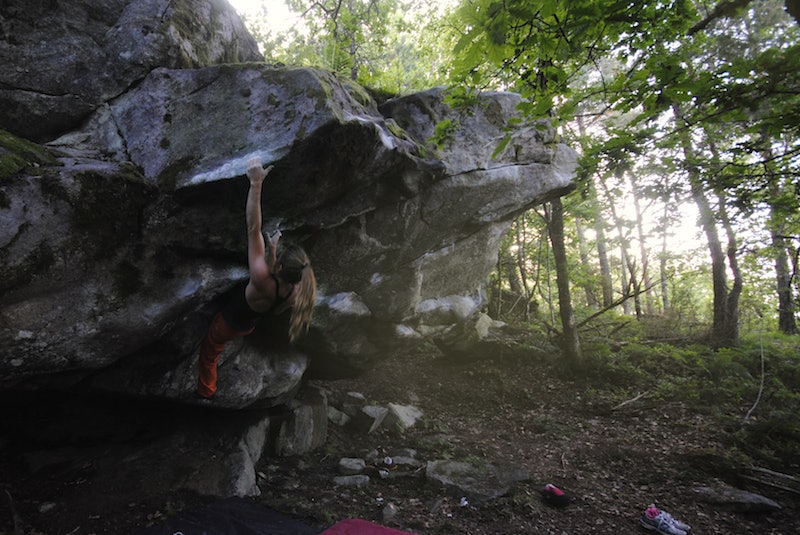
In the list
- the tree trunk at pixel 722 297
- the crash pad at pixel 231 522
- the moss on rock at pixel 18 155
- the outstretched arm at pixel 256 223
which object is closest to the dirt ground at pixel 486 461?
the crash pad at pixel 231 522

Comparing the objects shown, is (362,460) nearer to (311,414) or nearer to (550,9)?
(311,414)

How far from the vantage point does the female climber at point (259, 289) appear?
12.7ft

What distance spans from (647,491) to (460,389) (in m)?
5.13

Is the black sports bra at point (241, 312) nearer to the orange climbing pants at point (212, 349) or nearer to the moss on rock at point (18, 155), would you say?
the orange climbing pants at point (212, 349)

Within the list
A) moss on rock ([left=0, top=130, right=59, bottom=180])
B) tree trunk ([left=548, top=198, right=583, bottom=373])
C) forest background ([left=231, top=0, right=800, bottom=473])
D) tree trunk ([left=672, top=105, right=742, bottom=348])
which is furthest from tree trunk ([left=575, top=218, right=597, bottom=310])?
moss on rock ([left=0, top=130, right=59, bottom=180])

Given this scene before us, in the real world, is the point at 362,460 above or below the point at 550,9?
below

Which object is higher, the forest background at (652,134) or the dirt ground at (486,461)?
the forest background at (652,134)

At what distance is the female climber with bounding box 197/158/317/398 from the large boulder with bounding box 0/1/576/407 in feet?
1.78

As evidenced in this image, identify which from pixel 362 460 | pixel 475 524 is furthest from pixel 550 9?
pixel 362 460

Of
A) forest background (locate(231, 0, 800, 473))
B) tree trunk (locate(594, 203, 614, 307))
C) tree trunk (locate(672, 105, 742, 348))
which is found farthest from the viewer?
tree trunk (locate(594, 203, 614, 307))

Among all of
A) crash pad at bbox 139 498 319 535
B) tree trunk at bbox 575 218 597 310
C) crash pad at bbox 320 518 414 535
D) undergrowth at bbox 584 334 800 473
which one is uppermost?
tree trunk at bbox 575 218 597 310

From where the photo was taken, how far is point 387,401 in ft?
32.8

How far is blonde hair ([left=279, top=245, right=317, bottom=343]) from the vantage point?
4.20m

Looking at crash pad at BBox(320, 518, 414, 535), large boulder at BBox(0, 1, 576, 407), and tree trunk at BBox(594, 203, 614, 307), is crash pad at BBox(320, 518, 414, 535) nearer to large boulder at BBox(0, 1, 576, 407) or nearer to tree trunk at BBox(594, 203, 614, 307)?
large boulder at BBox(0, 1, 576, 407)
